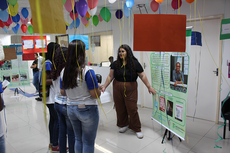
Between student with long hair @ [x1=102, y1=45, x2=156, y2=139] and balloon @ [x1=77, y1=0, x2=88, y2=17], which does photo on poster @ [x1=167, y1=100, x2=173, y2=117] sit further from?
balloon @ [x1=77, y1=0, x2=88, y2=17]

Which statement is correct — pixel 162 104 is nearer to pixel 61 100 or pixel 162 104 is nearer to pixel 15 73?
pixel 61 100

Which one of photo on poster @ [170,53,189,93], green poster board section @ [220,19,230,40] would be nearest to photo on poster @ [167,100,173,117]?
photo on poster @ [170,53,189,93]

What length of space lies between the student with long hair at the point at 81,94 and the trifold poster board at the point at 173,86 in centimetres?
77

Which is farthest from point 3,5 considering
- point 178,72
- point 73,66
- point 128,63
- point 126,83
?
point 178,72

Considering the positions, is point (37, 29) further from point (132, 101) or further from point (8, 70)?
point (8, 70)

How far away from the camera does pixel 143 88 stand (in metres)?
3.81

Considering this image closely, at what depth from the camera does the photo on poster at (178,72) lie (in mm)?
1736

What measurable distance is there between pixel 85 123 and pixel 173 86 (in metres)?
1.15

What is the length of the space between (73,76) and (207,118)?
2.79 meters

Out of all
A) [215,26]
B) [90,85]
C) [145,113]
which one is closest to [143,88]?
[145,113]

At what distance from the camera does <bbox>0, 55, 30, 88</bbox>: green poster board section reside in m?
5.46

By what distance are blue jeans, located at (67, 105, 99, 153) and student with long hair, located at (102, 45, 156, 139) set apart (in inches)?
36.4

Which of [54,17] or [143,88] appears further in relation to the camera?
[143,88]

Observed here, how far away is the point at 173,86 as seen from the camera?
1.90 metres
